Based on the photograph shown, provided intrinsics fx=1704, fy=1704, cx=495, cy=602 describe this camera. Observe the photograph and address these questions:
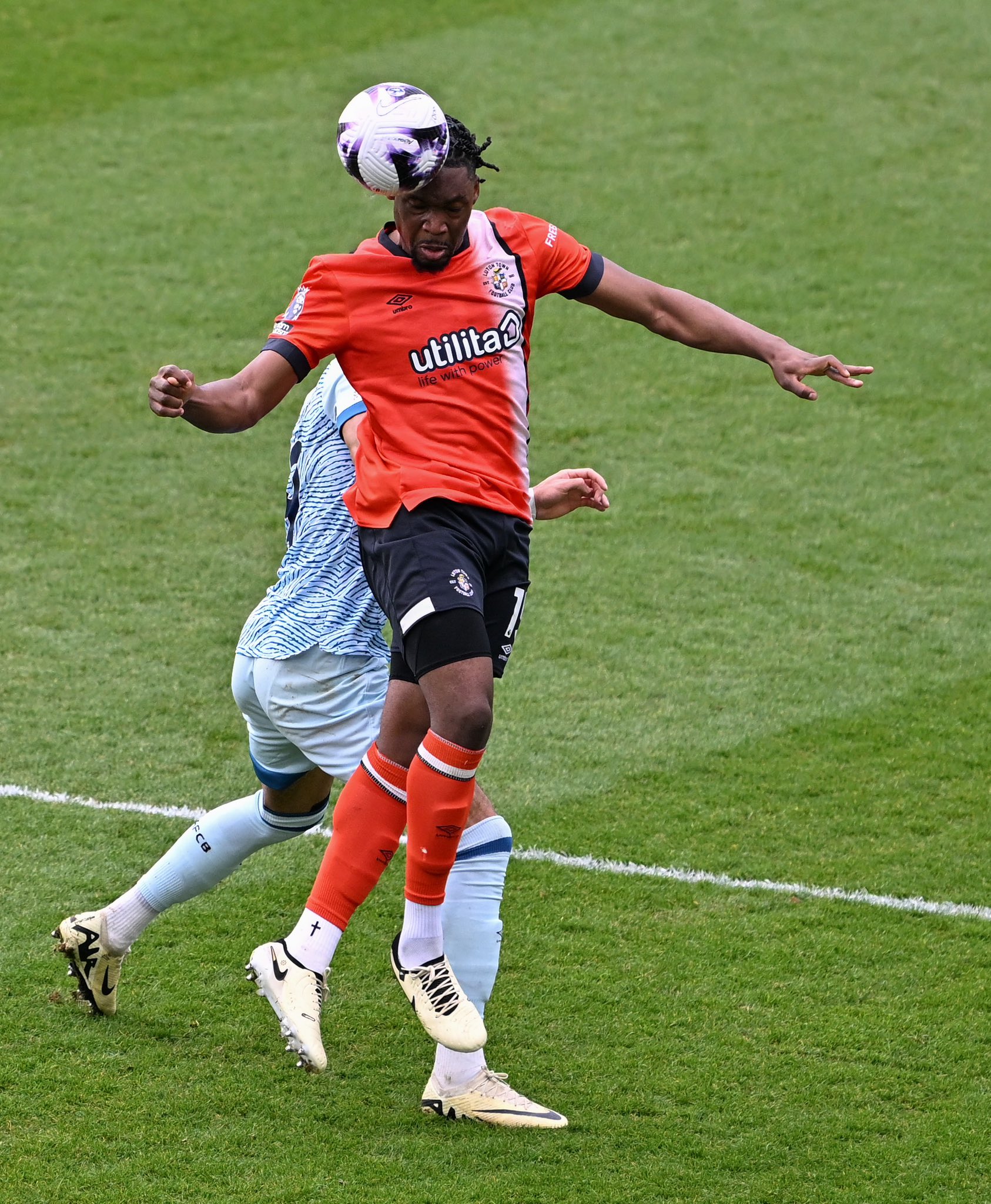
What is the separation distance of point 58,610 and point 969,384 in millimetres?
5420

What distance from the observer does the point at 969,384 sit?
32.4 ft

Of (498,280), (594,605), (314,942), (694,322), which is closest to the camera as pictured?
(314,942)

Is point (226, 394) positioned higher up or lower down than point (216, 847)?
higher up

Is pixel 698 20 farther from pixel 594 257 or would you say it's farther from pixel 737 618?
pixel 594 257

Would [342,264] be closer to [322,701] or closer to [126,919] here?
[322,701]

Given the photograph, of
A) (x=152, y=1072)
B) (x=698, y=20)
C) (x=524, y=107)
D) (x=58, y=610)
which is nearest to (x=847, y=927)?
(x=152, y=1072)

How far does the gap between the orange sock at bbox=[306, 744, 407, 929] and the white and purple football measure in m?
1.35

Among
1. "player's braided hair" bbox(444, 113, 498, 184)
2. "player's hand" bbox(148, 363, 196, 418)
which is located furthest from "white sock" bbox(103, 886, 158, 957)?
"player's braided hair" bbox(444, 113, 498, 184)

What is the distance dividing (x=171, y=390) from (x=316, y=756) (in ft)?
3.58

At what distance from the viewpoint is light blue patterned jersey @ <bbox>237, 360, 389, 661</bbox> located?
4344 millimetres

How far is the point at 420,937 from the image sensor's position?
3.99 meters

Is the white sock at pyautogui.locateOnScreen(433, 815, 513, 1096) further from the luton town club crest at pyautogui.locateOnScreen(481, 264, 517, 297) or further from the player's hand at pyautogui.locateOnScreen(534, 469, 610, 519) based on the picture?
the luton town club crest at pyautogui.locateOnScreen(481, 264, 517, 297)

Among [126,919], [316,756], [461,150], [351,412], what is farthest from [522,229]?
[126,919]

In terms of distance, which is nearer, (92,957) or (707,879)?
(92,957)
